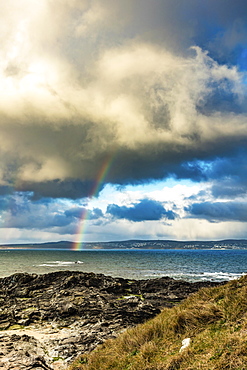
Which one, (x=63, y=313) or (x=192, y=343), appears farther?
(x=63, y=313)

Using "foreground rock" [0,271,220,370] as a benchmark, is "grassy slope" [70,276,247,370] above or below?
above

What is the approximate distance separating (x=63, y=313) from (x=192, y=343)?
46.2 feet

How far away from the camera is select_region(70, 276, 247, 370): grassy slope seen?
7684 mm

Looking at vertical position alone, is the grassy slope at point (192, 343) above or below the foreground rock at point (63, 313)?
above

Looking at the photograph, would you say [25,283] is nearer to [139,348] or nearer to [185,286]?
[185,286]

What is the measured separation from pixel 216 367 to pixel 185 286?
28572 millimetres

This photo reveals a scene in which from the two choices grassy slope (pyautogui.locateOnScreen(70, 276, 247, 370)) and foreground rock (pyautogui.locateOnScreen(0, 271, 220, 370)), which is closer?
grassy slope (pyautogui.locateOnScreen(70, 276, 247, 370))

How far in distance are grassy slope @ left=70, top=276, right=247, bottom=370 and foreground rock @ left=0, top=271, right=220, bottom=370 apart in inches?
106

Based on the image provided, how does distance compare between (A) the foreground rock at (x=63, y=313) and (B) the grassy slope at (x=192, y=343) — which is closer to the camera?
(B) the grassy slope at (x=192, y=343)

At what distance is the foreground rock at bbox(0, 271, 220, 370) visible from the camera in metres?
13.1

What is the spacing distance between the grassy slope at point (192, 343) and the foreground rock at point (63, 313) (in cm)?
270

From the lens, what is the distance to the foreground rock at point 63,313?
13.1 m

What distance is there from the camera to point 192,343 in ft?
29.9

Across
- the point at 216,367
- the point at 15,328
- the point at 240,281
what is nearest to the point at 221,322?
the point at 216,367
